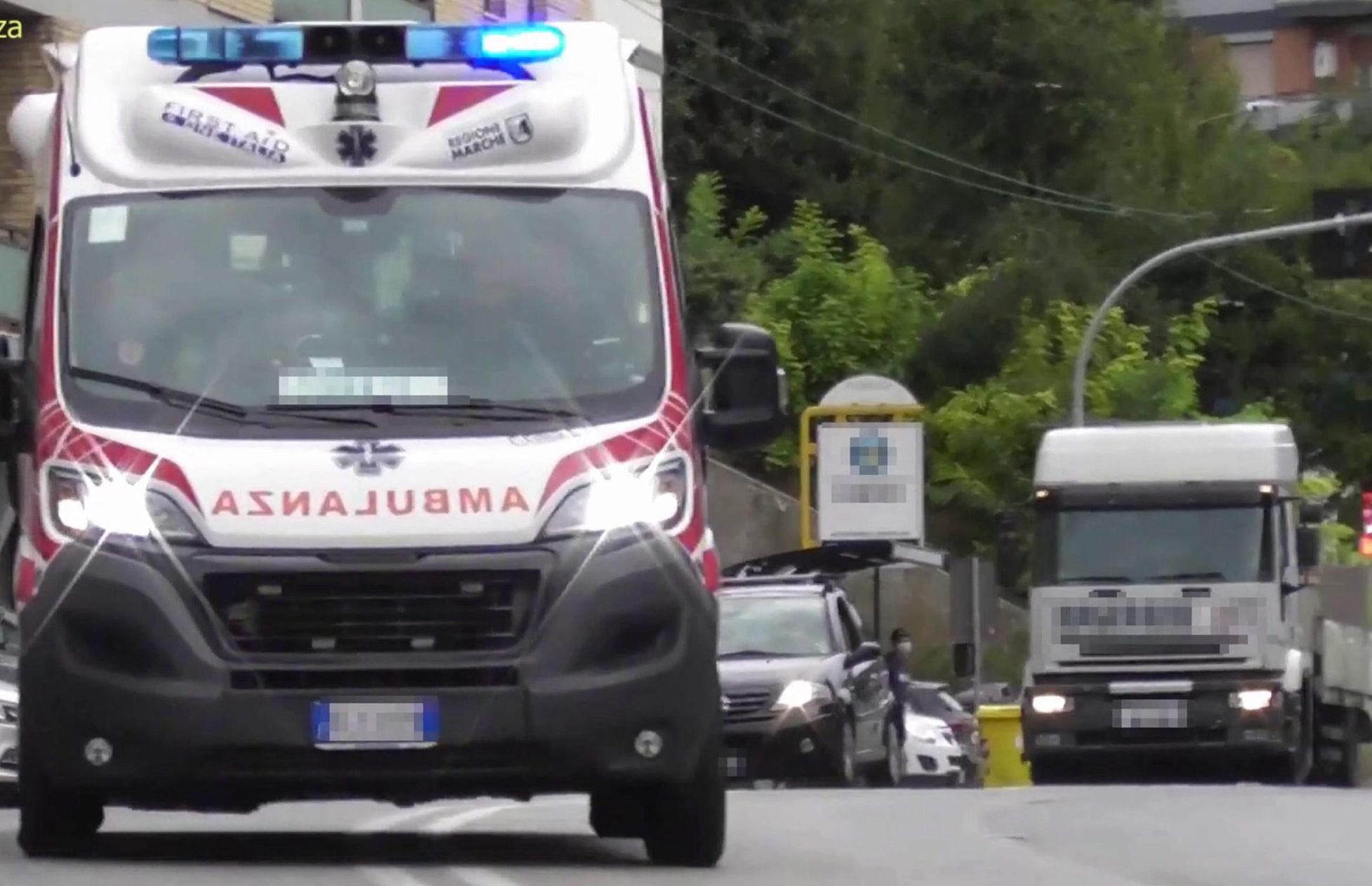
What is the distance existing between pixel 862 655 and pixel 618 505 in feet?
48.6

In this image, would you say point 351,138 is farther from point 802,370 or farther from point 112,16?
point 802,370

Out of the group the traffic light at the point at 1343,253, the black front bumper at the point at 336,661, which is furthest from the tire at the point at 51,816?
the traffic light at the point at 1343,253

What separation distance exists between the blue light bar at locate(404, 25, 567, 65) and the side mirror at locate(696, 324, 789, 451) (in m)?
1.22

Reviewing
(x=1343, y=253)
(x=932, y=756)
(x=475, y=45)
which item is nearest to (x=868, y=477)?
(x=1343, y=253)

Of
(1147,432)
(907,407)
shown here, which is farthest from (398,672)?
(907,407)

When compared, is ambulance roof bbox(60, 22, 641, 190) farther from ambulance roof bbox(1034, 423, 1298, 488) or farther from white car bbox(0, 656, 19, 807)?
ambulance roof bbox(1034, 423, 1298, 488)

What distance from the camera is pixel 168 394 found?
465 inches

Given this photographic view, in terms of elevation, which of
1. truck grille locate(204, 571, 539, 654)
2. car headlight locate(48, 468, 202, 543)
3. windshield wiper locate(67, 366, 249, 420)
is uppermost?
windshield wiper locate(67, 366, 249, 420)

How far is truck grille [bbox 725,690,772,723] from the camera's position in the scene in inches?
1014

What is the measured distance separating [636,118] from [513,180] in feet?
1.72

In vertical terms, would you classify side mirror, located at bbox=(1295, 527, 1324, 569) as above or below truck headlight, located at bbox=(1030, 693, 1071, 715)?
above

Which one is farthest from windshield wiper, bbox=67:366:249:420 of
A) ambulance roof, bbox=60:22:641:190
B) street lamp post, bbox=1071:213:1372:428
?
street lamp post, bbox=1071:213:1372:428

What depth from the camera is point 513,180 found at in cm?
1234

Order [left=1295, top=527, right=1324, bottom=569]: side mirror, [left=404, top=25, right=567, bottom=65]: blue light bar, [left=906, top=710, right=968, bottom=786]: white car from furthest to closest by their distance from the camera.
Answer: [left=906, top=710, right=968, bottom=786]: white car < [left=1295, top=527, right=1324, bottom=569]: side mirror < [left=404, top=25, right=567, bottom=65]: blue light bar
